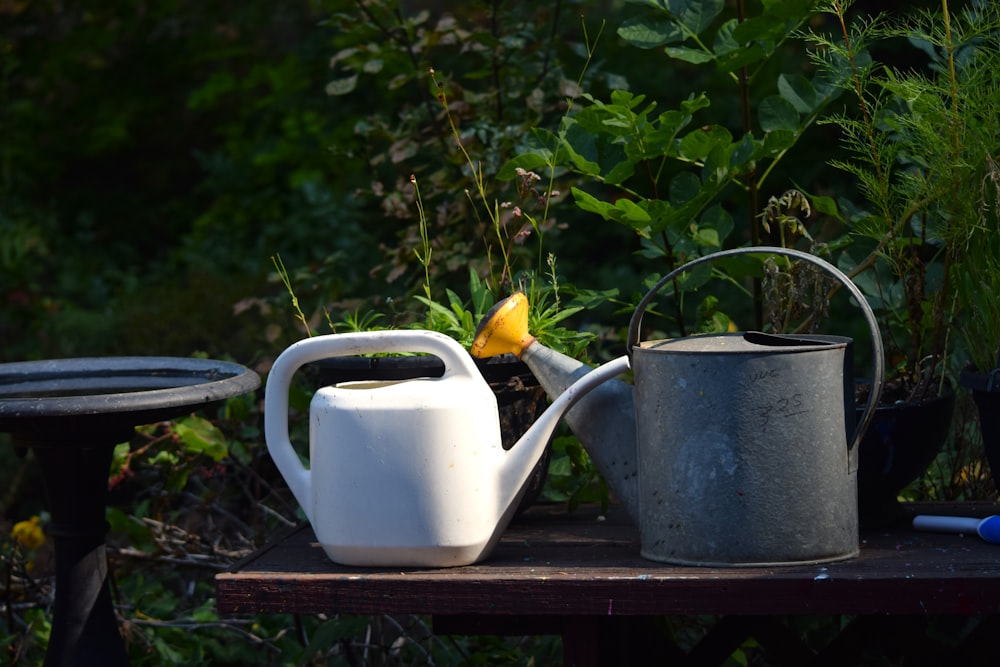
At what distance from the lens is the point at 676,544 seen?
1509mm

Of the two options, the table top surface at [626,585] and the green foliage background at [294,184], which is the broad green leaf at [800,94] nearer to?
the green foliage background at [294,184]

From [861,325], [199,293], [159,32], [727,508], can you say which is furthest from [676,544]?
[159,32]

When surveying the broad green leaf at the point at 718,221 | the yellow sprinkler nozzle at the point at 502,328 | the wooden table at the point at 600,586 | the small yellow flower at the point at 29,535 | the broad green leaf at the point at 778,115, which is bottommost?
the small yellow flower at the point at 29,535

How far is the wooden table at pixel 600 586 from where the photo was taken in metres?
1.41

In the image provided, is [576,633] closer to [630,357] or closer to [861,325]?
[630,357]

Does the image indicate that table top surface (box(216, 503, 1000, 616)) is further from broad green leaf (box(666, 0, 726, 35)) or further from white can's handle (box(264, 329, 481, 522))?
broad green leaf (box(666, 0, 726, 35))

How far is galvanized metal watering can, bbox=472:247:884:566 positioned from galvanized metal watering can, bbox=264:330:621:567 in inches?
5.4

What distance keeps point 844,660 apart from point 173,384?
4.20ft

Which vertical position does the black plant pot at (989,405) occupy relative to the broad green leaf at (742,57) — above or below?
below

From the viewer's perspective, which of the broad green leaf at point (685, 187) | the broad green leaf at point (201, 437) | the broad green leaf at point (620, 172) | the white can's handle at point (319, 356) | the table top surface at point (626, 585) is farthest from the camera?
the broad green leaf at point (201, 437)

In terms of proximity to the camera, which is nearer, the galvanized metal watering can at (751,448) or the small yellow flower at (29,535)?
the galvanized metal watering can at (751,448)

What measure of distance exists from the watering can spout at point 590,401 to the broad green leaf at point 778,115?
644 mm

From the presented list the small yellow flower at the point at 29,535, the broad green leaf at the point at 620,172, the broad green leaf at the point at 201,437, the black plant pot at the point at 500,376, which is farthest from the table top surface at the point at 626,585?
the small yellow flower at the point at 29,535

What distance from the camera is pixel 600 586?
4.75 ft
